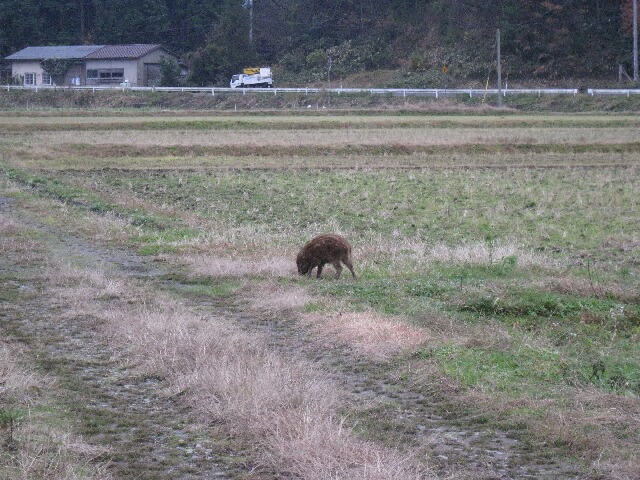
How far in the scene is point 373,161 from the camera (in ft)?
108

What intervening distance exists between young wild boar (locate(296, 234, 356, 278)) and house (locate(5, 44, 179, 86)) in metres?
67.4

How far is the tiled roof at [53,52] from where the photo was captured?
7881 cm

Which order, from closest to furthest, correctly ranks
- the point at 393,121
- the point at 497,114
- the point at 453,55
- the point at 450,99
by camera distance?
the point at 393,121
the point at 497,114
the point at 450,99
the point at 453,55

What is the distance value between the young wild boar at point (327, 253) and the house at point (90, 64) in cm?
6740

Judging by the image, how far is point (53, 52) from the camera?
80125 mm

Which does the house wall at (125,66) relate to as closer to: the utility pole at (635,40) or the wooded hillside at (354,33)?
the wooded hillside at (354,33)

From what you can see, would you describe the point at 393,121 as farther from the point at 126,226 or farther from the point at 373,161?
the point at 126,226

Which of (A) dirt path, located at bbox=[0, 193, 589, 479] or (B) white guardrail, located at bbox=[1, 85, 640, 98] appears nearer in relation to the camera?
(A) dirt path, located at bbox=[0, 193, 589, 479]

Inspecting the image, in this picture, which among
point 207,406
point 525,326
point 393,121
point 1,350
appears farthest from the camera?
point 393,121

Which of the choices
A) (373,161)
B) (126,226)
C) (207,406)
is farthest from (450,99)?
(207,406)

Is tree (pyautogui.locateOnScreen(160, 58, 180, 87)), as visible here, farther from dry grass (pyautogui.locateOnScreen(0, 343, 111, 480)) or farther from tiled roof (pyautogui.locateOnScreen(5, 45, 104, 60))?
dry grass (pyautogui.locateOnScreen(0, 343, 111, 480))

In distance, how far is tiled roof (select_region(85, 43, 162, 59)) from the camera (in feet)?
253

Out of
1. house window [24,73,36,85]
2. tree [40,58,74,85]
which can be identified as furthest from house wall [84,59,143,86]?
house window [24,73,36,85]

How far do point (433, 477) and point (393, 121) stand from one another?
43.7 meters
